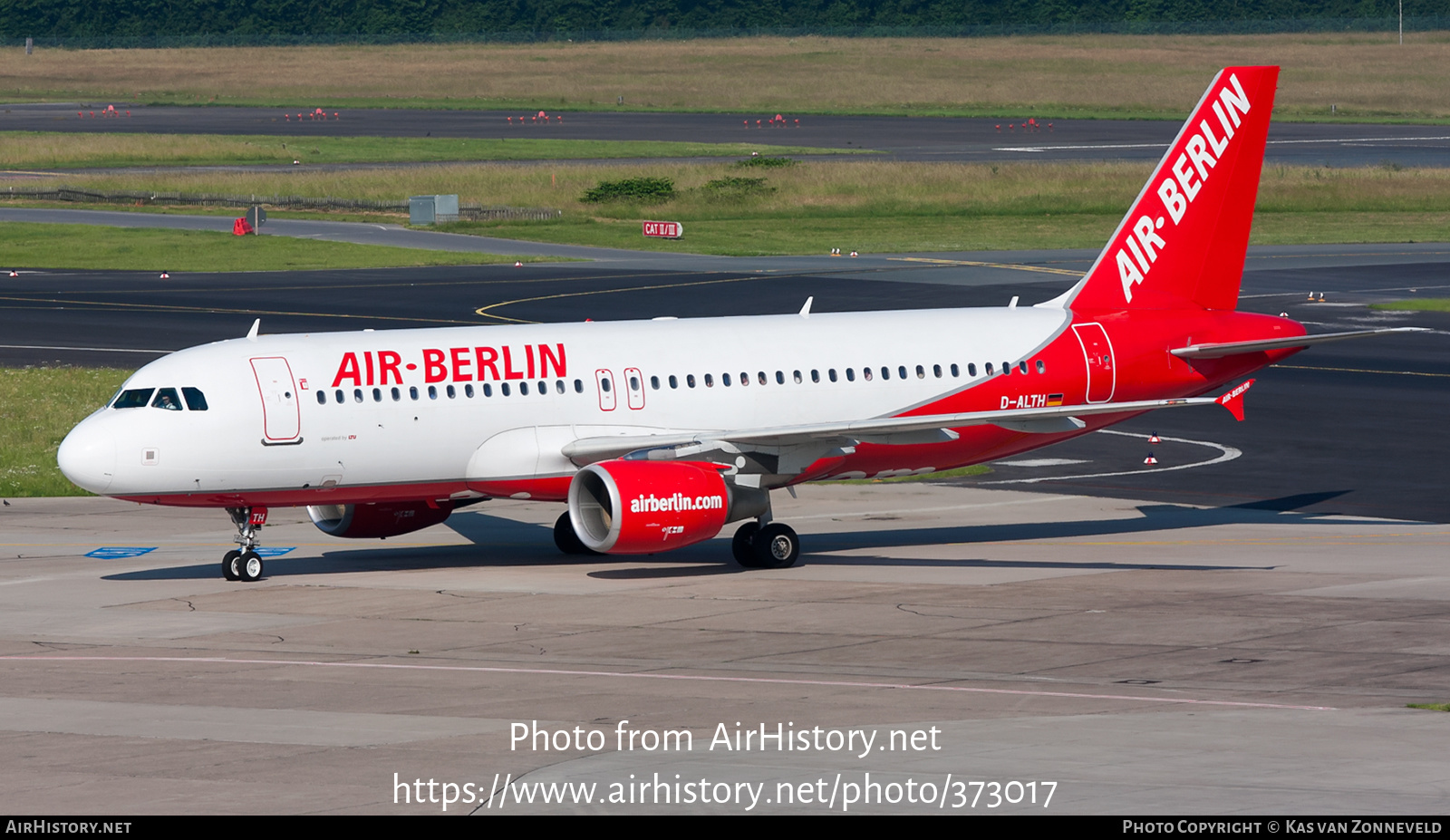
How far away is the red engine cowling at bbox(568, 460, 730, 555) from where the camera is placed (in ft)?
111

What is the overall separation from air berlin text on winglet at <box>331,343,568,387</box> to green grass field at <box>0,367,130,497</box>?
14688 millimetres

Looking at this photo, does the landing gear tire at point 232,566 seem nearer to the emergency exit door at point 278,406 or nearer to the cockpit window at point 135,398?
the emergency exit door at point 278,406

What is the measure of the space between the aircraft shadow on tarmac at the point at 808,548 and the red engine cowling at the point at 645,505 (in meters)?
1.97

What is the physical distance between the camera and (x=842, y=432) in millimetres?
35656

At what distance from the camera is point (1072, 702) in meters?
24.4

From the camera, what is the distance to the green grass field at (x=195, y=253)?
311 feet

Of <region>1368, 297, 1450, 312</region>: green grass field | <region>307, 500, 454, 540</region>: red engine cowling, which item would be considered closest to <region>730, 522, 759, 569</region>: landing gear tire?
<region>307, 500, 454, 540</region>: red engine cowling

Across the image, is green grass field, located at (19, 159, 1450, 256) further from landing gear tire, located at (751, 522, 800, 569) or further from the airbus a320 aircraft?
landing gear tire, located at (751, 522, 800, 569)

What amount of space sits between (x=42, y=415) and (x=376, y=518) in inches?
749

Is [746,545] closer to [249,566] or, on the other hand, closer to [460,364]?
[460,364]

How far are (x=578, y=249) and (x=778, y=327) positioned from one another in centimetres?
6295

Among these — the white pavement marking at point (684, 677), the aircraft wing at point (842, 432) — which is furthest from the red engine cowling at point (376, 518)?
the white pavement marking at point (684, 677)

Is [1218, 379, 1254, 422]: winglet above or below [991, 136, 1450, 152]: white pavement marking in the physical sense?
below

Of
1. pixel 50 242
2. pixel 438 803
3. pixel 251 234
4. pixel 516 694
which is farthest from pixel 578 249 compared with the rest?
pixel 438 803
